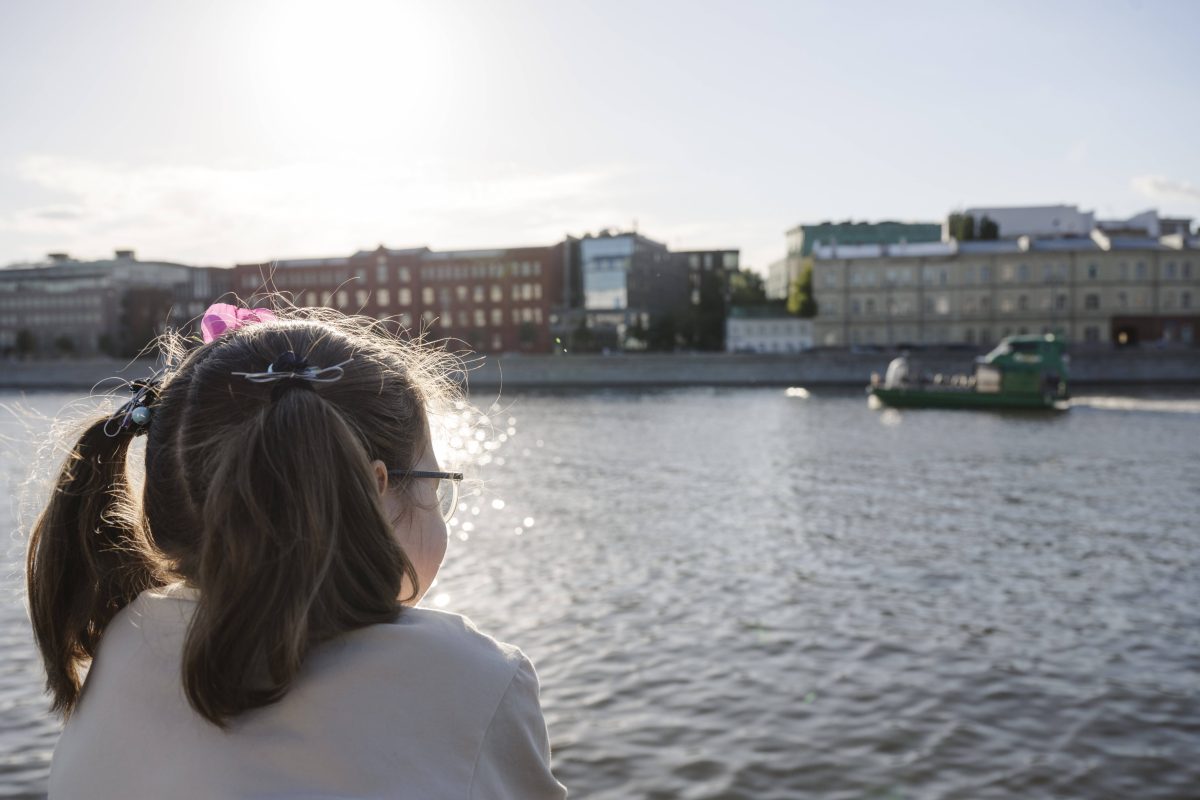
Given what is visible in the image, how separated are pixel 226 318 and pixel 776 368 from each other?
75598 mm

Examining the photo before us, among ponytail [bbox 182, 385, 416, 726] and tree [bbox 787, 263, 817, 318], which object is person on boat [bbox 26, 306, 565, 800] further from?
tree [bbox 787, 263, 817, 318]

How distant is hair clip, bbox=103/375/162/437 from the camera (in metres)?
1.60

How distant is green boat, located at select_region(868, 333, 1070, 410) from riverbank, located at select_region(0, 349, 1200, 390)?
1667 cm

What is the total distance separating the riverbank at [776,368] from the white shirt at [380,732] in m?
70.6

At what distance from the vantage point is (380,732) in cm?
132

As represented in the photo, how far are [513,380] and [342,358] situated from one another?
3102 inches

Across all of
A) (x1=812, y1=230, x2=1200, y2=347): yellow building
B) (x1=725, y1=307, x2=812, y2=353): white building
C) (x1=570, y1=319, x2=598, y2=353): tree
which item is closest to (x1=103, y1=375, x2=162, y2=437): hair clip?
(x1=570, y1=319, x2=598, y2=353): tree

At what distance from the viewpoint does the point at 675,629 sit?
10789mm

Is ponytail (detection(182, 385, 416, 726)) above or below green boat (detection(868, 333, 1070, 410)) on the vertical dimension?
above

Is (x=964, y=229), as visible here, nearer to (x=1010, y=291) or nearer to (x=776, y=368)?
(x=1010, y=291)

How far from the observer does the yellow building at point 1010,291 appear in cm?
8819

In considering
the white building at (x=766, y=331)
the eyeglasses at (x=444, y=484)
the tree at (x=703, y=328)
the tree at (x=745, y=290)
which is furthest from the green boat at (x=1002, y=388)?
the eyeglasses at (x=444, y=484)

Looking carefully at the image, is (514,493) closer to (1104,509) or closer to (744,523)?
(744,523)

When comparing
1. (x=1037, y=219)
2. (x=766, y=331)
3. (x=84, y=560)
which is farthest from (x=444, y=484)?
(x=1037, y=219)
